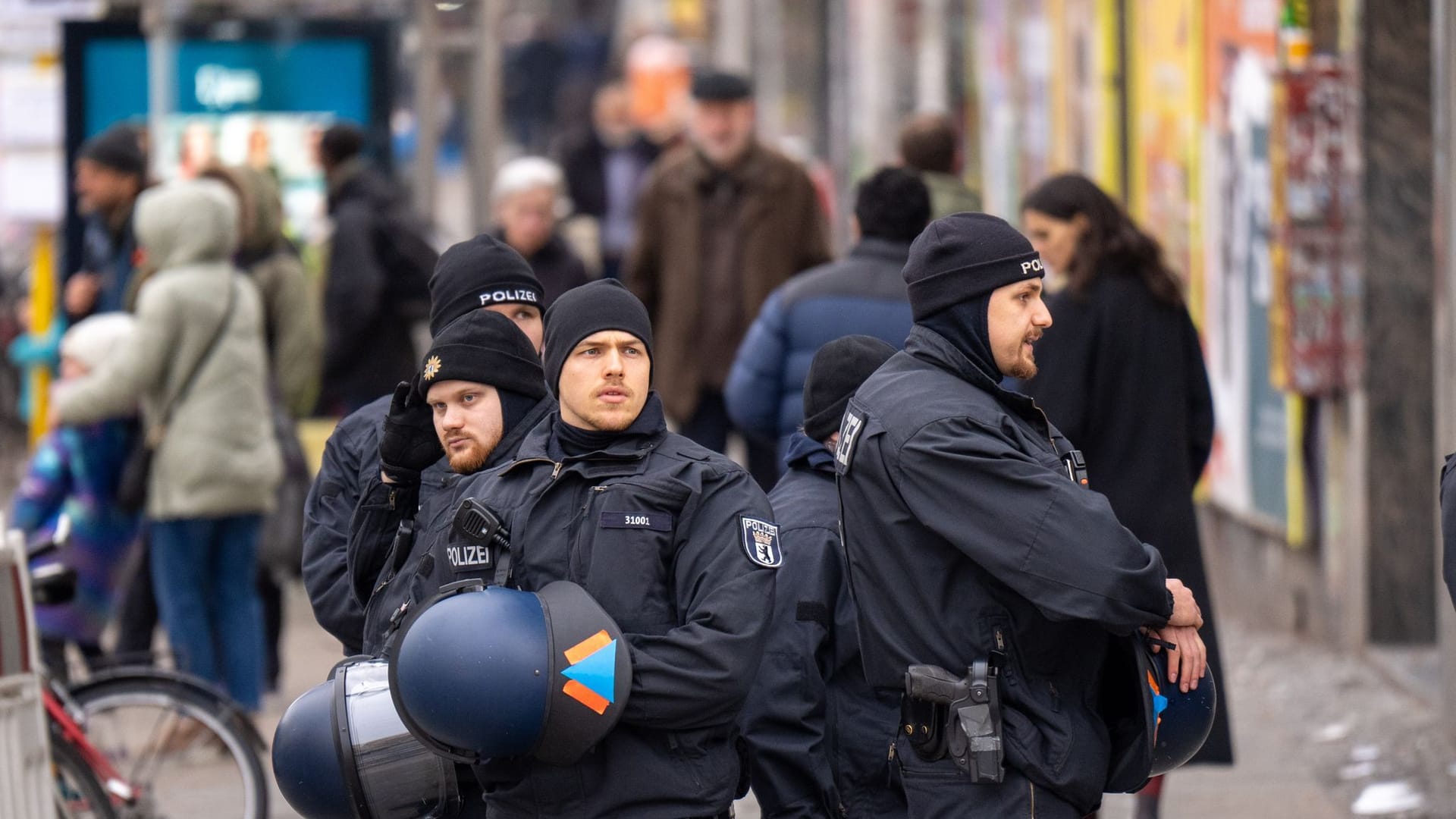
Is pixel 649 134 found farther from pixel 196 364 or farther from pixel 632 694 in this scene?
pixel 632 694

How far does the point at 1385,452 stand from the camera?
27.4 feet

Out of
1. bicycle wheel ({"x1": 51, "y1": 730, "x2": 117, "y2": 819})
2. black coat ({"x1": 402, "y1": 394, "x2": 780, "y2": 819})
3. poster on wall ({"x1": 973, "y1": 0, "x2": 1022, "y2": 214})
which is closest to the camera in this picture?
black coat ({"x1": 402, "y1": 394, "x2": 780, "y2": 819})

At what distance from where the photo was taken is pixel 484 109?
11.3 metres

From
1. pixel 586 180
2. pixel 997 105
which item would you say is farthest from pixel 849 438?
pixel 997 105

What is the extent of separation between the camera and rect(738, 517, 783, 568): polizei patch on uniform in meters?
3.91

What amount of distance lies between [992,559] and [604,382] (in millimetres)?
747

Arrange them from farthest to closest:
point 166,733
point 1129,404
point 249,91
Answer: point 249,91
point 166,733
point 1129,404

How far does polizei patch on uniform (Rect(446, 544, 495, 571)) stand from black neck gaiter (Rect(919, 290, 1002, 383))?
0.93 metres

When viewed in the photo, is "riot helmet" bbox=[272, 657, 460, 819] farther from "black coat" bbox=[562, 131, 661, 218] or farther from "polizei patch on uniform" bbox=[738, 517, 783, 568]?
"black coat" bbox=[562, 131, 661, 218]

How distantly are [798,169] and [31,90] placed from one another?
5.54 metres

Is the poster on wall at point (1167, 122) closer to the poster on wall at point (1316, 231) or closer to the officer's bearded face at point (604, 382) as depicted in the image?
the poster on wall at point (1316, 231)

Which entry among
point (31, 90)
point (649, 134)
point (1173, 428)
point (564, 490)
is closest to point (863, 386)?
point (564, 490)

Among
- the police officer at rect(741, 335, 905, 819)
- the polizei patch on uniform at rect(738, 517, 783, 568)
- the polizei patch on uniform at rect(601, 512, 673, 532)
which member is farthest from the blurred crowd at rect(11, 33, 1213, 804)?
the polizei patch on uniform at rect(601, 512, 673, 532)

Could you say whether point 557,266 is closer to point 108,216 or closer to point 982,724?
point 108,216
